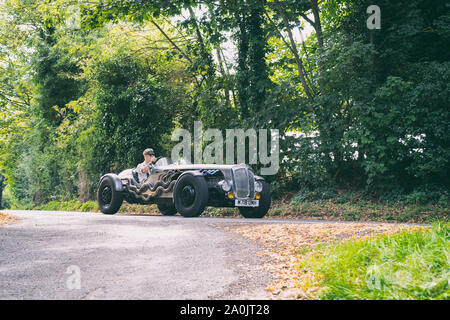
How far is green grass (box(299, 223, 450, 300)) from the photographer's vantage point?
358cm

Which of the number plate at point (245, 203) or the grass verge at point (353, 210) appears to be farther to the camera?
the grass verge at point (353, 210)

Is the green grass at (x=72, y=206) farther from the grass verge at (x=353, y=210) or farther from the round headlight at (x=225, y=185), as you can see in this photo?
the round headlight at (x=225, y=185)

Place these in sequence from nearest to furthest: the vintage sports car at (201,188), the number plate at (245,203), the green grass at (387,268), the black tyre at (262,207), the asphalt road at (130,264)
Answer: the green grass at (387,268) < the asphalt road at (130,264) < the vintage sports car at (201,188) < the number plate at (245,203) < the black tyre at (262,207)

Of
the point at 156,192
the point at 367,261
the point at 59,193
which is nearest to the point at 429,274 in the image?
the point at 367,261

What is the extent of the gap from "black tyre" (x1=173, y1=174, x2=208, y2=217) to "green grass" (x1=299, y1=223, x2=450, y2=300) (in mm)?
5049

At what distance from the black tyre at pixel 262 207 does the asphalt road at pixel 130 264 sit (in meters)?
3.14

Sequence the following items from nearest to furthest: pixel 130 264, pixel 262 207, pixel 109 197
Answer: pixel 130 264, pixel 262 207, pixel 109 197

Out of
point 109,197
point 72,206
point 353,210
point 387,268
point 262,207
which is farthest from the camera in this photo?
point 72,206

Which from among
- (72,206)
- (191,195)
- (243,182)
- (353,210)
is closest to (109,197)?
(191,195)

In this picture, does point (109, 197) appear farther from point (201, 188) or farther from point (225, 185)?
point (225, 185)

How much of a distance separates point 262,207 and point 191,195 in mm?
1956

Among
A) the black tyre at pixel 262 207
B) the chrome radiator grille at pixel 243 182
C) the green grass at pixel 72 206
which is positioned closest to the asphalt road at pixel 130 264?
the chrome radiator grille at pixel 243 182

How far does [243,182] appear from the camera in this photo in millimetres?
10586

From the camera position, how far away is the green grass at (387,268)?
3578 millimetres
